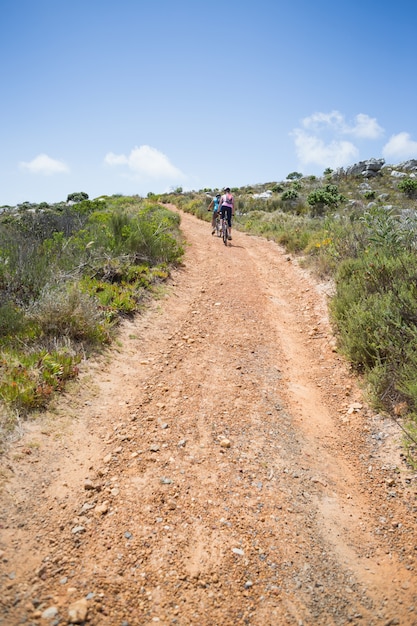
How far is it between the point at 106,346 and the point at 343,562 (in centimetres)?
399

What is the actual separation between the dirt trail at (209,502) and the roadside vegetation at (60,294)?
14.7 inches

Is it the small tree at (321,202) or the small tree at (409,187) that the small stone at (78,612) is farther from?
the small tree at (409,187)

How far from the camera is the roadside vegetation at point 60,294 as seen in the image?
14.1 ft

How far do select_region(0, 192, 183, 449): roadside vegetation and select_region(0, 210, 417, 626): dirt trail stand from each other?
37cm

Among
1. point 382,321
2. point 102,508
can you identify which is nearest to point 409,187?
point 382,321

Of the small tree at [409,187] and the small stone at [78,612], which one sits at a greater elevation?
the small tree at [409,187]

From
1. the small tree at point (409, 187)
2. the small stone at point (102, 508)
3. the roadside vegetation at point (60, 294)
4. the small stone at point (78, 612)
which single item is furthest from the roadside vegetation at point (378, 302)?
the small tree at point (409, 187)

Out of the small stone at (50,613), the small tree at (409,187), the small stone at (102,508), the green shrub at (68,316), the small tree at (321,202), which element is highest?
the small tree at (409,187)

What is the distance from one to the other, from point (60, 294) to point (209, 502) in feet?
11.6

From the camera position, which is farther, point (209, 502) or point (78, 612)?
point (209, 502)

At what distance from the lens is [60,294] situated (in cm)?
537

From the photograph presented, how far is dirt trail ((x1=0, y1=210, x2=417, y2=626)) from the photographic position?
2455 mm

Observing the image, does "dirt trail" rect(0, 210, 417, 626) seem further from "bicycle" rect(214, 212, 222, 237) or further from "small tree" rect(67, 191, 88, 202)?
"small tree" rect(67, 191, 88, 202)

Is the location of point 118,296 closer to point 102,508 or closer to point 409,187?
point 102,508
